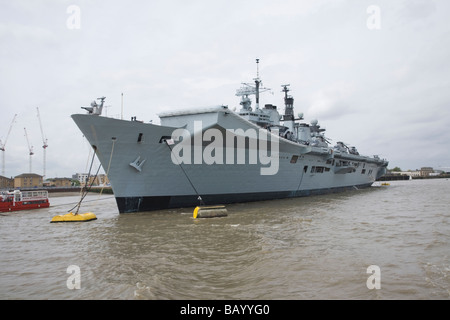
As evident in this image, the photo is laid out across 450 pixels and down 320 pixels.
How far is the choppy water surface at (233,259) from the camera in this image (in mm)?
4684

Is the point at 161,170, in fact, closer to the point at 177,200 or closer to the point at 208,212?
the point at 177,200

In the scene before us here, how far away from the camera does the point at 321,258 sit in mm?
6262

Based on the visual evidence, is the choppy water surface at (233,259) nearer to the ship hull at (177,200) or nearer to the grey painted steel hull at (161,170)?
the ship hull at (177,200)

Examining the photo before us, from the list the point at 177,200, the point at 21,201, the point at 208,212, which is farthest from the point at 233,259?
the point at 21,201

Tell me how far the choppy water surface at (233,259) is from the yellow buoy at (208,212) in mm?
1156

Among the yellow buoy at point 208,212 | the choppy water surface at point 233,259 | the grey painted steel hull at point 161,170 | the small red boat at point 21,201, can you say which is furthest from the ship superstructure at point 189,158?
the small red boat at point 21,201

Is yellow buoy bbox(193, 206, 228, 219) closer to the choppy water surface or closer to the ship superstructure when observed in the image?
the choppy water surface

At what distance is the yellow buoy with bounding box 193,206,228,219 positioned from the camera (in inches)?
476

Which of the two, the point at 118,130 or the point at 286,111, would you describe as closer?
the point at 118,130

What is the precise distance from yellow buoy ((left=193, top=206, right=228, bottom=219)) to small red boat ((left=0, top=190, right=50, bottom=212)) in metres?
15.1

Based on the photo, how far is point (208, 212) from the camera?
12.3 meters
